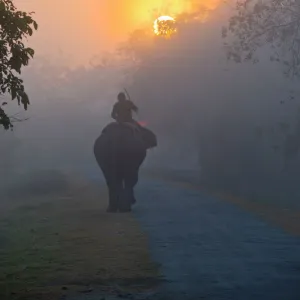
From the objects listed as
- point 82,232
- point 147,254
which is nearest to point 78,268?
point 147,254

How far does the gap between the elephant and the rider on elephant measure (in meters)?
0.16

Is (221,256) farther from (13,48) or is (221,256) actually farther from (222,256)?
(13,48)

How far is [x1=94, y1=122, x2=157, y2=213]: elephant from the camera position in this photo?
20.4 metres

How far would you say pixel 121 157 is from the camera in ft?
67.6

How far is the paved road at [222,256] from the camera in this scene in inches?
368

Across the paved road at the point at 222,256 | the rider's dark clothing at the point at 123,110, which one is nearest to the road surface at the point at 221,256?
the paved road at the point at 222,256

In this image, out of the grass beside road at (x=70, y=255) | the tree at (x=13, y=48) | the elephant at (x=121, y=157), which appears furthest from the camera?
the elephant at (x=121, y=157)

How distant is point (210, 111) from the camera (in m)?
43.1

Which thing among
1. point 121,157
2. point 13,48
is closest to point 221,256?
point 13,48

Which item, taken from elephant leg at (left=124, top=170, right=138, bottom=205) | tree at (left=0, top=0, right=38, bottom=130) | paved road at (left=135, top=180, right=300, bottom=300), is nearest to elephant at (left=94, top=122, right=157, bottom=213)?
elephant leg at (left=124, top=170, right=138, bottom=205)

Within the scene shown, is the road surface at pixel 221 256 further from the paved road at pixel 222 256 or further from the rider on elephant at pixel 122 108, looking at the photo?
the rider on elephant at pixel 122 108

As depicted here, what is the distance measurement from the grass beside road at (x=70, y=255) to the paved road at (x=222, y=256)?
34cm

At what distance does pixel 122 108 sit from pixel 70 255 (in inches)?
303

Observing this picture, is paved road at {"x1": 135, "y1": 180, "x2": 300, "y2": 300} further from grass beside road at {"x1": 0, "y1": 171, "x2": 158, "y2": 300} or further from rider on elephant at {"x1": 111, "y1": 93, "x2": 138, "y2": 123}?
rider on elephant at {"x1": 111, "y1": 93, "x2": 138, "y2": 123}
